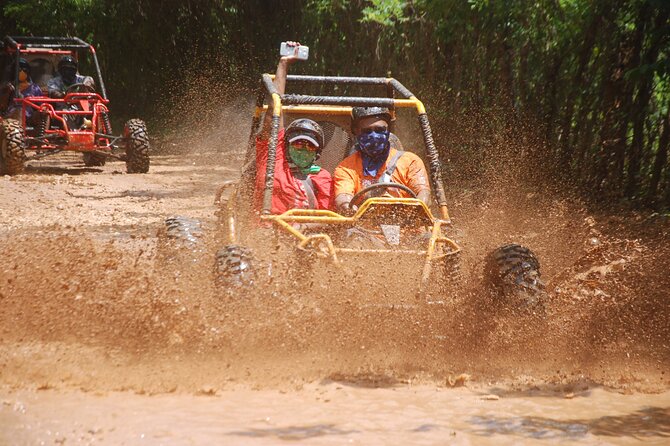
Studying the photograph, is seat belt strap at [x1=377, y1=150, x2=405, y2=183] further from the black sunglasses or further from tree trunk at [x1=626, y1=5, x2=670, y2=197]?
tree trunk at [x1=626, y1=5, x2=670, y2=197]

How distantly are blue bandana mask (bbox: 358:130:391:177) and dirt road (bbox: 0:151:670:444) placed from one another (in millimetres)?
795

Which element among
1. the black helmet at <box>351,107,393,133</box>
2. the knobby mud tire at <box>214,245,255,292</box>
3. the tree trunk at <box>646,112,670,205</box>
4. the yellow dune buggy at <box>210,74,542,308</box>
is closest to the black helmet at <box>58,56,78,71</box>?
the yellow dune buggy at <box>210,74,542,308</box>

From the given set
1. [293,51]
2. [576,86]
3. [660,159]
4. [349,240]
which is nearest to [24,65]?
[576,86]

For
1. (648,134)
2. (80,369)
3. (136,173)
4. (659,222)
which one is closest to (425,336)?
(80,369)

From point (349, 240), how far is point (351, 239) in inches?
0.6

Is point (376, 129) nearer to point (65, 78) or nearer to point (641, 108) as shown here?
point (641, 108)

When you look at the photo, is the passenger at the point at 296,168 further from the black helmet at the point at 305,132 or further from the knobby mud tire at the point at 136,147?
the knobby mud tire at the point at 136,147

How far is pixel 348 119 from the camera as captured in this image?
7324 millimetres

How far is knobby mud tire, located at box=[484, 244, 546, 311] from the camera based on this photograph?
18.4 feet

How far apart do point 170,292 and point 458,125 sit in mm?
7556

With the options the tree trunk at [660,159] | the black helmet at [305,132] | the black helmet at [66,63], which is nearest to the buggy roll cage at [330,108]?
the black helmet at [305,132]

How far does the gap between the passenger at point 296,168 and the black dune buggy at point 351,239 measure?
0.16 m

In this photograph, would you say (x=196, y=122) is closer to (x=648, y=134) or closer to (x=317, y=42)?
(x=317, y=42)

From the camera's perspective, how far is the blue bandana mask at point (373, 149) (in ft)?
22.7
